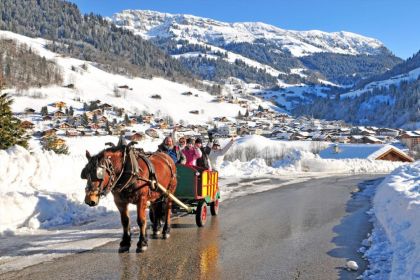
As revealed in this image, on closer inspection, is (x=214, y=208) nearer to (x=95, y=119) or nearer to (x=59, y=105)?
(x=95, y=119)

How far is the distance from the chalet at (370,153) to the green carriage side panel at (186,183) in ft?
142

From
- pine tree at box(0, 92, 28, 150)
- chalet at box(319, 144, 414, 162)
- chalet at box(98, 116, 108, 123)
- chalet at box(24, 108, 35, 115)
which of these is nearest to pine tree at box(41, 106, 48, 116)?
chalet at box(24, 108, 35, 115)

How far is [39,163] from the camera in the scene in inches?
538

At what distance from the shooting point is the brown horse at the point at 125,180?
6.99 meters

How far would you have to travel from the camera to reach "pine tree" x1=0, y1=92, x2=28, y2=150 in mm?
19438

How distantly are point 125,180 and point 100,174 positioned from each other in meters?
0.75

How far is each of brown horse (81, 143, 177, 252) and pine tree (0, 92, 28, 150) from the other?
13.0 m

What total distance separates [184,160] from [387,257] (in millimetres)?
5577

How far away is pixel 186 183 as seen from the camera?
10.8 meters

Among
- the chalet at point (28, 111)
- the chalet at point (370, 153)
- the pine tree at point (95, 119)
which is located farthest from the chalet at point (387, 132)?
the chalet at point (28, 111)

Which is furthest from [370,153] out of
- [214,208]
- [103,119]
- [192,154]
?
[103,119]

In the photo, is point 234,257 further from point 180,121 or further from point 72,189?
point 180,121

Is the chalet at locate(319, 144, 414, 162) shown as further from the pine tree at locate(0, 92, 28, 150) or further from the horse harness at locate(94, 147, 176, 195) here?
the horse harness at locate(94, 147, 176, 195)

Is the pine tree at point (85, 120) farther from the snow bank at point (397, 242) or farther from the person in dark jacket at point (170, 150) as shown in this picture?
the snow bank at point (397, 242)
